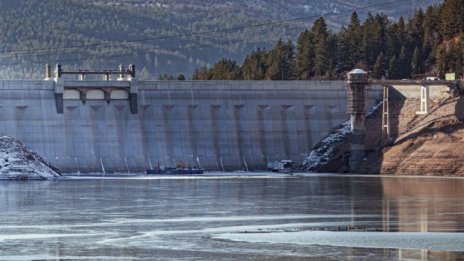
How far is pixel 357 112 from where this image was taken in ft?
373

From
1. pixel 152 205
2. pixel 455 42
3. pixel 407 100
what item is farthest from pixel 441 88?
pixel 152 205

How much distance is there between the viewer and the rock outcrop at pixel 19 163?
9825cm

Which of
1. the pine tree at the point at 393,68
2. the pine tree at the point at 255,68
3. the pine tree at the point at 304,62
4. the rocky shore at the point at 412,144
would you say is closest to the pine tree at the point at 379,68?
the pine tree at the point at 393,68

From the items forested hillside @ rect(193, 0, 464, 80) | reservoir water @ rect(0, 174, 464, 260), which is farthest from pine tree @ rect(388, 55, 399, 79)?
reservoir water @ rect(0, 174, 464, 260)

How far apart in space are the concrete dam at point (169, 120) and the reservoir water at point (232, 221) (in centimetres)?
1917

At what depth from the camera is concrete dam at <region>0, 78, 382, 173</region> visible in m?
111

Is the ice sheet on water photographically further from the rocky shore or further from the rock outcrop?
the rocky shore

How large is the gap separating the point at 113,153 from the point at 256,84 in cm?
1493

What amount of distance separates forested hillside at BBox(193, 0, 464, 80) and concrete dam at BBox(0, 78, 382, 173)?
20749 millimetres

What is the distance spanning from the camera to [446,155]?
105 m

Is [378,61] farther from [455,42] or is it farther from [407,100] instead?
[407,100]

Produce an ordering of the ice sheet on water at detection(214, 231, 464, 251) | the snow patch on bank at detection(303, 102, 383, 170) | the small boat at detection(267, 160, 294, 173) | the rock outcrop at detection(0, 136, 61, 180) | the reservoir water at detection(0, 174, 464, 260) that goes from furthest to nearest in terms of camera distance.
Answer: the snow patch on bank at detection(303, 102, 383, 170) < the small boat at detection(267, 160, 294, 173) < the rock outcrop at detection(0, 136, 61, 180) < the ice sheet on water at detection(214, 231, 464, 251) < the reservoir water at detection(0, 174, 464, 260)

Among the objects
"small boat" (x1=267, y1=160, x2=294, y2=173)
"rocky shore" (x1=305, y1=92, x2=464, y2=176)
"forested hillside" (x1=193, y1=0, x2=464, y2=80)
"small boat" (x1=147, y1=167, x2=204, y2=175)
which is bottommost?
"small boat" (x1=267, y1=160, x2=294, y2=173)

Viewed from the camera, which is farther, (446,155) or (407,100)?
(407,100)
